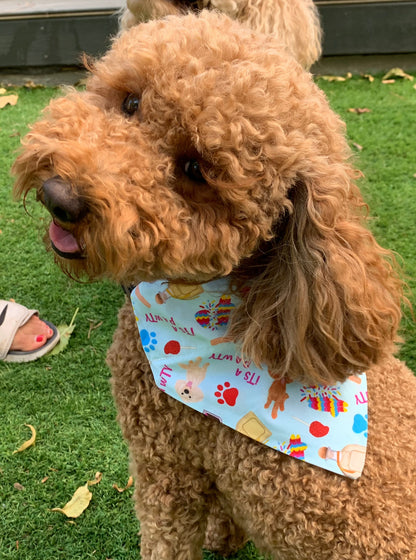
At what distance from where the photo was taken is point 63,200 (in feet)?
3.16

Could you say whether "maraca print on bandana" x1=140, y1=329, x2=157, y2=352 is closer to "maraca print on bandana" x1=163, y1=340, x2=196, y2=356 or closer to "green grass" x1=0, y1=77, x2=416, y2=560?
"maraca print on bandana" x1=163, y1=340, x2=196, y2=356

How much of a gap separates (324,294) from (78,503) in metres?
1.27

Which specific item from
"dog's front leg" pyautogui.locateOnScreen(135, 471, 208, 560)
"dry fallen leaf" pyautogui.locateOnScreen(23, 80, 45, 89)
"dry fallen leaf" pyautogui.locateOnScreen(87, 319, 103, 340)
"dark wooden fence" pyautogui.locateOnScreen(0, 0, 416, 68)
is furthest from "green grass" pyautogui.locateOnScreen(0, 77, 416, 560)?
"dark wooden fence" pyautogui.locateOnScreen(0, 0, 416, 68)

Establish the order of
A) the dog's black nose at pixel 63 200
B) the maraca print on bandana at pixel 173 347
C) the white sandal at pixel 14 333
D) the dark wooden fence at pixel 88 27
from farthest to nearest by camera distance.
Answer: the dark wooden fence at pixel 88 27 < the white sandal at pixel 14 333 < the maraca print on bandana at pixel 173 347 < the dog's black nose at pixel 63 200

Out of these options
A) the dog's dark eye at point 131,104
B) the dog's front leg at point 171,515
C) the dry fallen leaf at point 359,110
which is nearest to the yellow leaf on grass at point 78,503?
the dog's front leg at point 171,515

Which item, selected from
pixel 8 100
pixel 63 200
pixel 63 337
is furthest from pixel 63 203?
pixel 8 100

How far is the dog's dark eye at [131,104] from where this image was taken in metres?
1.12

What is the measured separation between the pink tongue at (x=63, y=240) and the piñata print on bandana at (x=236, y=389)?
315 millimetres

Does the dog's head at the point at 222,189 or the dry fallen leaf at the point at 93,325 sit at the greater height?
the dog's head at the point at 222,189

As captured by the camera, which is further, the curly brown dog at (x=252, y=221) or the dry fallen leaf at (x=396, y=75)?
the dry fallen leaf at (x=396, y=75)

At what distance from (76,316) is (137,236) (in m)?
1.62

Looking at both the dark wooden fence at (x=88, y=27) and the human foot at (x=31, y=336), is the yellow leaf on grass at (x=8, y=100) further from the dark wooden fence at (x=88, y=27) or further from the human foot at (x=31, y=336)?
the human foot at (x=31, y=336)

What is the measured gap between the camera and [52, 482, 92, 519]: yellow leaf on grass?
1829 millimetres

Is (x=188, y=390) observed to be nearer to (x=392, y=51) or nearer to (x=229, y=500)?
(x=229, y=500)
